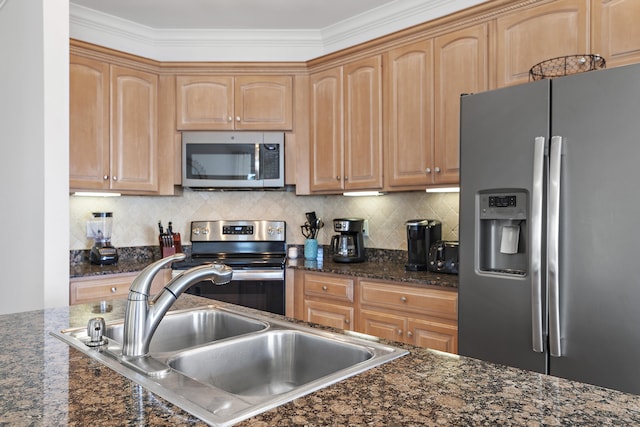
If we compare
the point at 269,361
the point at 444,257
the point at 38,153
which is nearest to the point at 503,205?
the point at 444,257

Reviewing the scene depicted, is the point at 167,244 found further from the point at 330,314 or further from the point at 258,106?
the point at 330,314

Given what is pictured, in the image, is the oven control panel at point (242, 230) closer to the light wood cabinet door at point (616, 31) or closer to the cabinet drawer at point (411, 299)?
the cabinet drawer at point (411, 299)

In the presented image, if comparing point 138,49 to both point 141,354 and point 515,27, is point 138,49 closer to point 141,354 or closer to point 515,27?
point 515,27

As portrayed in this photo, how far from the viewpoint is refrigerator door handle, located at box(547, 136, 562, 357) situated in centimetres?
173

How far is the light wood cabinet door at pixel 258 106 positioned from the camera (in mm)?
3484

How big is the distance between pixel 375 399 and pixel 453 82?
2.31 meters

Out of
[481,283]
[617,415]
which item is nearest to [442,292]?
[481,283]

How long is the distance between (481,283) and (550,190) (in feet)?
1.65

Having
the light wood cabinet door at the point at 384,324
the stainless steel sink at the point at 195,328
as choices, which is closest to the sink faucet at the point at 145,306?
the stainless steel sink at the point at 195,328

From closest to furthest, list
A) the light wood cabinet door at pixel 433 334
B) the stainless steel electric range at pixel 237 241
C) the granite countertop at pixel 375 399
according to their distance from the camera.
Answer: the granite countertop at pixel 375 399, the light wood cabinet door at pixel 433 334, the stainless steel electric range at pixel 237 241

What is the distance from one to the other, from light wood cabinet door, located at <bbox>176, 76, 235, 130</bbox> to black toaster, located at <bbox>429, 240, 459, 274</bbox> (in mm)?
1820

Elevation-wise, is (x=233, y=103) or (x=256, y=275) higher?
(x=233, y=103)

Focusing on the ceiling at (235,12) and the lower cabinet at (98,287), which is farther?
the ceiling at (235,12)

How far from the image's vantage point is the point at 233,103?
348 cm
